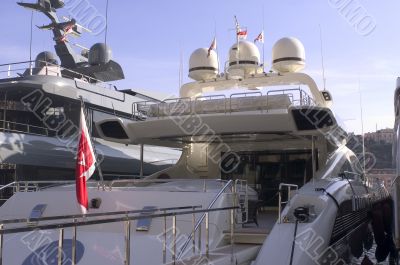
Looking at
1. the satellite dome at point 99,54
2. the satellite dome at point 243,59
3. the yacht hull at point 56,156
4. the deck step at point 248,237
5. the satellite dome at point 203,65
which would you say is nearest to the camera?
the deck step at point 248,237

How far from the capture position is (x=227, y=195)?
24.2 feet

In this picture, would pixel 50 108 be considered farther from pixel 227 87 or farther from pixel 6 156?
pixel 227 87

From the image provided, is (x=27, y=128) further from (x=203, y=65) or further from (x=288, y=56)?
(x=288, y=56)

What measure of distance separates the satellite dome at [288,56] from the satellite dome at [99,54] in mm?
11075

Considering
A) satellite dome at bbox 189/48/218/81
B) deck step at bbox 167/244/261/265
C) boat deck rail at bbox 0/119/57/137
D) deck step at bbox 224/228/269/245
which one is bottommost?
deck step at bbox 167/244/261/265

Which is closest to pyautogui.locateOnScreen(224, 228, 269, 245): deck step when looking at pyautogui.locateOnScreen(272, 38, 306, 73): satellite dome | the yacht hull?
pyautogui.locateOnScreen(272, 38, 306, 73): satellite dome

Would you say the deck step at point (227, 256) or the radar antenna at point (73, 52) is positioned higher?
the radar antenna at point (73, 52)

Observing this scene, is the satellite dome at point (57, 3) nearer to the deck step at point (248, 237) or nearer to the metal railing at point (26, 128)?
the metal railing at point (26, 128)

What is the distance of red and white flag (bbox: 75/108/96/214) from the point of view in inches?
222

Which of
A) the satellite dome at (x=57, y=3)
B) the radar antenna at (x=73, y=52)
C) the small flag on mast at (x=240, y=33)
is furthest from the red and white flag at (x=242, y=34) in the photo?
the satellite dome at (x=57, y=3)

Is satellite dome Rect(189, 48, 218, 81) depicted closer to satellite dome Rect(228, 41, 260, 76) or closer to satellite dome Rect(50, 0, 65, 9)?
satellite dome Rect(228, 41, 260, 76)

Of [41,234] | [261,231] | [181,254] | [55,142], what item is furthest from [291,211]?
[55,142]

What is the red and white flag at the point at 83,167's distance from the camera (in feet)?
18.5

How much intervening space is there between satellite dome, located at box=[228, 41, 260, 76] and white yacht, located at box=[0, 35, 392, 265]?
28mm
